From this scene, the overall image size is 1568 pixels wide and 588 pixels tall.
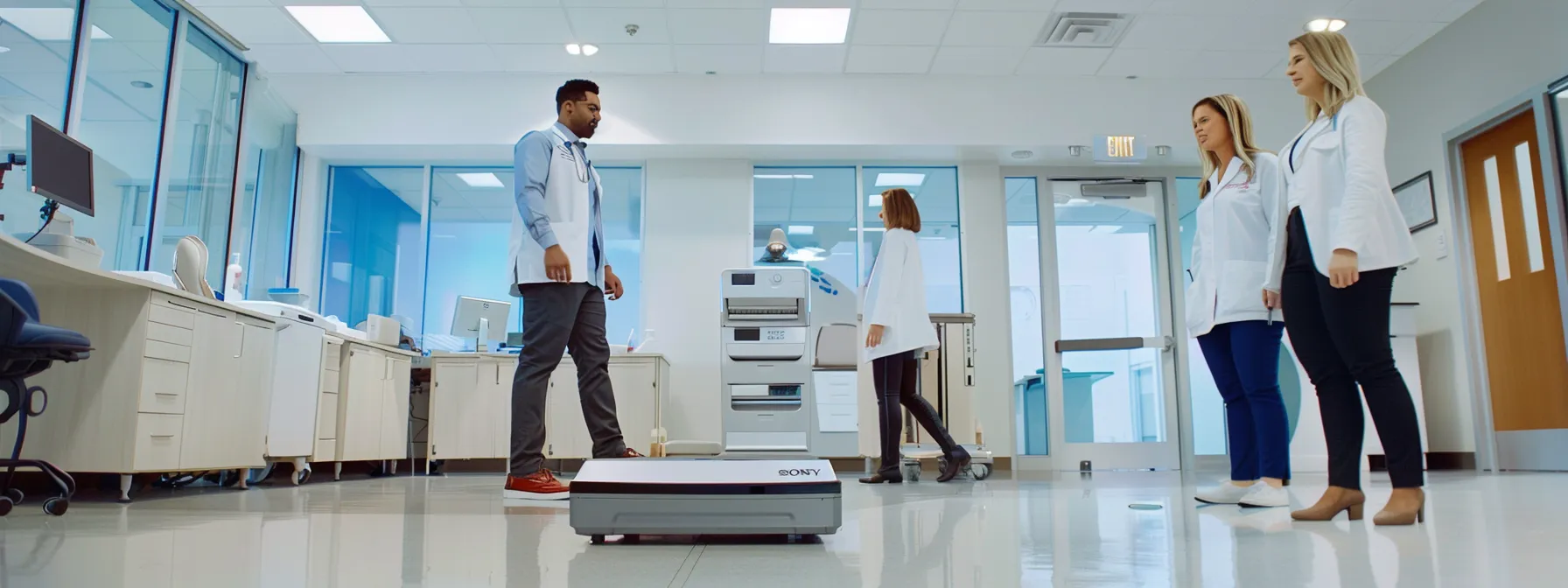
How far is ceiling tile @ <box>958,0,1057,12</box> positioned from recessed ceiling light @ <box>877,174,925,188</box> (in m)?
1.78

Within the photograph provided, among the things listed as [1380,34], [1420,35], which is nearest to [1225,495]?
[1380,34]

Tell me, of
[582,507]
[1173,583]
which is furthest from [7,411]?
[1173,583]

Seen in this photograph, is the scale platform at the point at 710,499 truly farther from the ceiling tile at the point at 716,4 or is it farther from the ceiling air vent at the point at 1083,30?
the ceiling air vent at the point at 1083,30

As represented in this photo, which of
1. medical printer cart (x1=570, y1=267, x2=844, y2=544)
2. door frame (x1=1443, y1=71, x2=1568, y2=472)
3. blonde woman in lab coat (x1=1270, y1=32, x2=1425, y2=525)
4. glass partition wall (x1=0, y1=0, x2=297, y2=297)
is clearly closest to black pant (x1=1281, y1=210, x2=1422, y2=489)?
blonde woman in lab coat (x1=1270, y1=32, x2=1425, y2=525)

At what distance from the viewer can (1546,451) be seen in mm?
4977

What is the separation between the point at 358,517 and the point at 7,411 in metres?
1.14

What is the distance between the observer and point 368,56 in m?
6.27

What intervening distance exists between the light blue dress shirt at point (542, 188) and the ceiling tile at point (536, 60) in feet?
11.2

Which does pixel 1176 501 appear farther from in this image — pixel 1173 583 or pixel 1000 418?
pixel 1000 418

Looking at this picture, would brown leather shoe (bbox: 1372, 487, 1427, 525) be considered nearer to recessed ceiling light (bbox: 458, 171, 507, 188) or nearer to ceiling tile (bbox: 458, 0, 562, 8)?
ceiling tile (bbox: 458, 0, 562, 8)

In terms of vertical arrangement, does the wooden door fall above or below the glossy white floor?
above

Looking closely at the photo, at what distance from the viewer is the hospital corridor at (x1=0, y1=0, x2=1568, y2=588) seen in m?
1.65

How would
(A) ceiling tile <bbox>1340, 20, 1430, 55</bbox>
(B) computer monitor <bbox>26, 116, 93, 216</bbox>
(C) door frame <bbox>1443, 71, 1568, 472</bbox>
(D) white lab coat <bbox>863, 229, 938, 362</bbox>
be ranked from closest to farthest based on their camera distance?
(B) computer monitor <bbox>26, 116, 93, 216</bbox>, (D) white lab coat <bbox>863, 229, 938, 362</bbox>, (C) door frame <bbox>1443, 71, 1568, 472</bbox>, (A) ceiling tile <bbox>1340, 20, 1430, 55</bbox>

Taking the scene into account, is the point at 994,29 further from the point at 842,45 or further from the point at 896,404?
the point at 896,404
